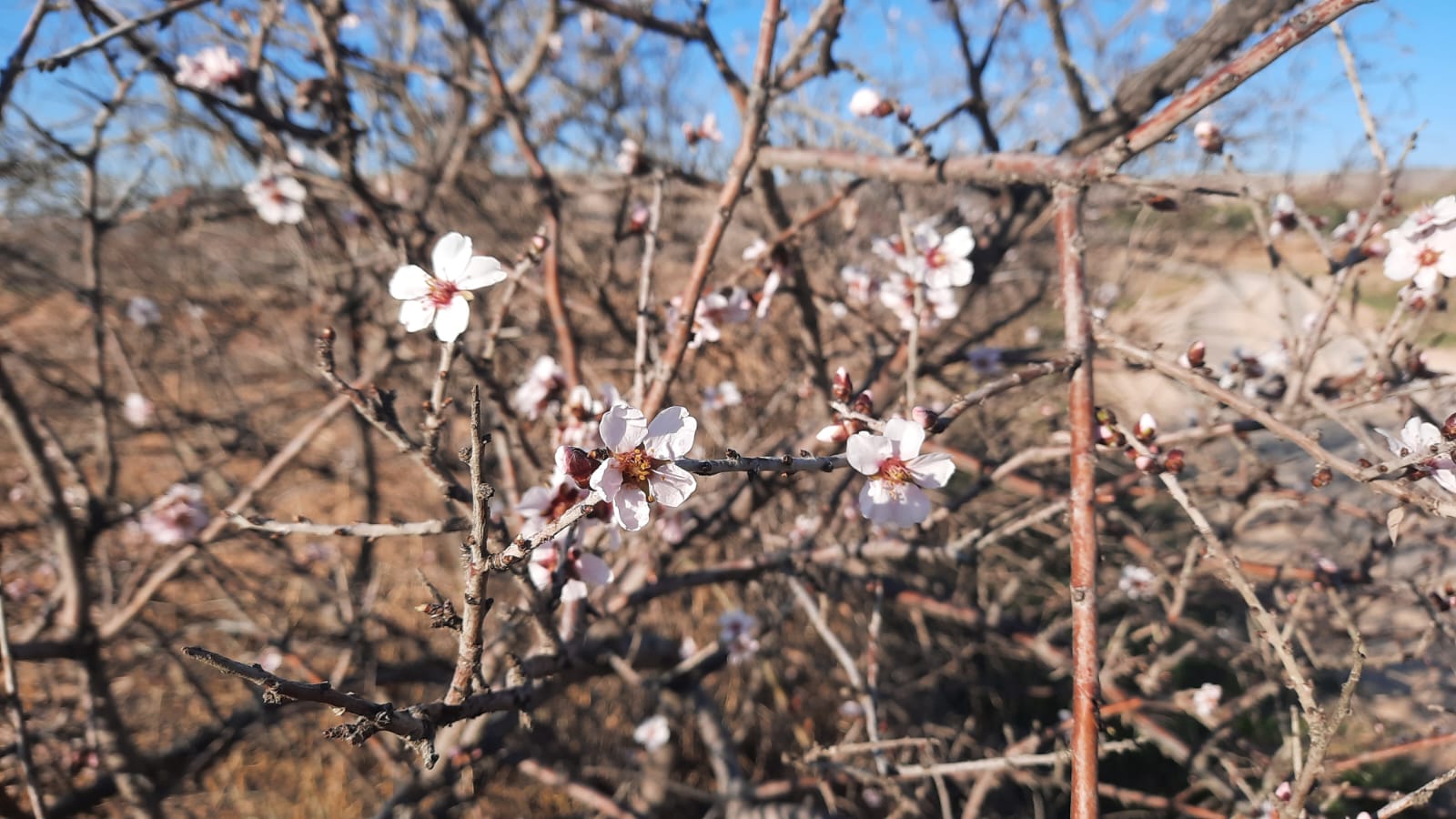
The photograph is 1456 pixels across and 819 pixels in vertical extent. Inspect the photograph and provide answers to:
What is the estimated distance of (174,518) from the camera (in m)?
2.46

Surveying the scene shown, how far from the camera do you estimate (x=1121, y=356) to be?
3.63 ft

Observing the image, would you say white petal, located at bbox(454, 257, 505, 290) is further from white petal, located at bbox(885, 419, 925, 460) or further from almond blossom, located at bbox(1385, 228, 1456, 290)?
almond blossom, located at bbox(1385, 228, 1456, 290)

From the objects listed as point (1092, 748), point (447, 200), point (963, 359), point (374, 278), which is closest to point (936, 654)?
point (963, 359)

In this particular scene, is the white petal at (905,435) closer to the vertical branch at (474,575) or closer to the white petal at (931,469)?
the white petal at (931,469)

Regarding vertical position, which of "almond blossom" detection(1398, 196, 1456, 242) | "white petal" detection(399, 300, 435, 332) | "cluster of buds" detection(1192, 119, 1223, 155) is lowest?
"almond blossom" detection(1398, 196, 1456, 242)

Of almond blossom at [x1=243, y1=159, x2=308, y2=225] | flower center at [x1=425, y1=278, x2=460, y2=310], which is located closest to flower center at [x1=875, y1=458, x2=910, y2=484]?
flower center at [x1=425, y1=278, x2=460, y2=310]

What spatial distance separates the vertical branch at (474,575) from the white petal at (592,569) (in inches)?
14.1

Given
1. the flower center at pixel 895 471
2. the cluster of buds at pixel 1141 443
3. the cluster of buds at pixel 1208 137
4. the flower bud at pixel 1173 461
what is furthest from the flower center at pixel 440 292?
the cluster of buds at pixel 1208 137

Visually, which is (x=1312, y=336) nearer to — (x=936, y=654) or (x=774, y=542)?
(x=774, y=542)

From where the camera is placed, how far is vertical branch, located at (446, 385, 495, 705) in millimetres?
709

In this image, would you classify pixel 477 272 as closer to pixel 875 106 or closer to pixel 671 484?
pixel 671 484

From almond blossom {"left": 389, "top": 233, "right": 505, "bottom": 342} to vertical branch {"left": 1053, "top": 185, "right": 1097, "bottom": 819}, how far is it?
2.97ft

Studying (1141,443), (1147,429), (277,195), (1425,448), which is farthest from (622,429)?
(277,195)

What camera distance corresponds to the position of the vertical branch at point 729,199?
1.26 metres
